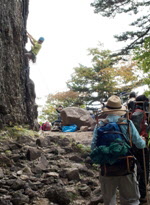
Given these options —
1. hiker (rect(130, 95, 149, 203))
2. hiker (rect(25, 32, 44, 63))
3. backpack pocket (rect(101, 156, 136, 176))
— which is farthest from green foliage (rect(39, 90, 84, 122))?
backpack pocket (rect(101, 156, 136, 176))

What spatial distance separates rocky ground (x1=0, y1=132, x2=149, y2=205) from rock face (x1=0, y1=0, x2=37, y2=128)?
1454 mm

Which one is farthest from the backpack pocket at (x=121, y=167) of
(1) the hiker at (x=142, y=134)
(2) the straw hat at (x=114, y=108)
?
(1) the hiker at (x=142, y=134)

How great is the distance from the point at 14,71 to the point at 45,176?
485 centimetres

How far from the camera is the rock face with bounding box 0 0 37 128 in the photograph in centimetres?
832

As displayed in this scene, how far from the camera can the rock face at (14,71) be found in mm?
8320

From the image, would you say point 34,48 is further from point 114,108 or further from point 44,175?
point 114,108

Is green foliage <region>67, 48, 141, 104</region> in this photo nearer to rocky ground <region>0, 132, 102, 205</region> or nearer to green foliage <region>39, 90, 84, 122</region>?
green foliage <region>39, 90, 84, 122</region>

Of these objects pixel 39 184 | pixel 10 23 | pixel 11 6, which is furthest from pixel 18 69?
pixel 39 184

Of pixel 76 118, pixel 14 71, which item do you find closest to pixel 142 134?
pixel 14 71

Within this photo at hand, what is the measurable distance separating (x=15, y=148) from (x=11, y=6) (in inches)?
223

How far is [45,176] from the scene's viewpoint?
5.52 metres

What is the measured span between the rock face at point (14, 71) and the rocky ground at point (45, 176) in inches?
57.3

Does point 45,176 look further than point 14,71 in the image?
No

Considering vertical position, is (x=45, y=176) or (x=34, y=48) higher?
(x=34, y=48)
